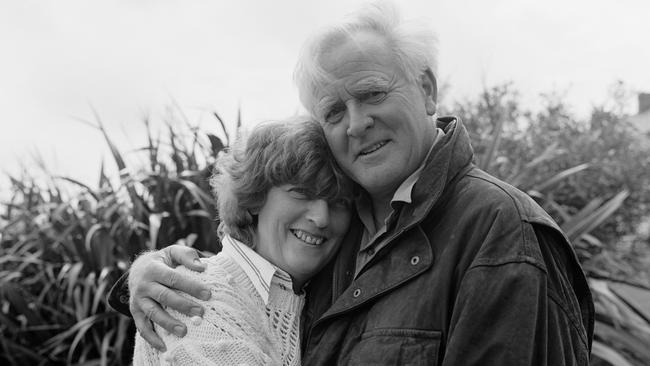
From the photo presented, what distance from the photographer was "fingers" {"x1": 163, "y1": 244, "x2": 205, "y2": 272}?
206 centimetres

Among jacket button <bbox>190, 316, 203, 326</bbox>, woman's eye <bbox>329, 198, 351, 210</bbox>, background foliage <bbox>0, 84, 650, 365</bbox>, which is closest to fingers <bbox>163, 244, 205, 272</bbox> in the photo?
jacket button <bbox>190, 316, 203, 326</bbox>

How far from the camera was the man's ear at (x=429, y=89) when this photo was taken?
2.05m

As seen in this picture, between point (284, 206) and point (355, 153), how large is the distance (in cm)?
28

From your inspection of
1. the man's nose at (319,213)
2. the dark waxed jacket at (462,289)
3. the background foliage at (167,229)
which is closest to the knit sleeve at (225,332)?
the dark waxed jacket at (462,289)

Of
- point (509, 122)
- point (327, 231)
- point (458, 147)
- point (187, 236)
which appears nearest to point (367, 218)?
point (327, 231)

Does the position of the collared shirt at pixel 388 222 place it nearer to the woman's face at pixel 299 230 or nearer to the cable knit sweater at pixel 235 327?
the woman's face at pixel 299 230

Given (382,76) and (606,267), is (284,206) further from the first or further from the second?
(606,267)

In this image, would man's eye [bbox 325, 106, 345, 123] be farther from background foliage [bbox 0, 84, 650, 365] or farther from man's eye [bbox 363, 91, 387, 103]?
background foliage [bbox 0, 84, 650, 365]

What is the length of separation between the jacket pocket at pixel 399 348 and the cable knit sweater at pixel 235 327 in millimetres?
313

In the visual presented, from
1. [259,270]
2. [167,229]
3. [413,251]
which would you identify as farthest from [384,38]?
[167,229]

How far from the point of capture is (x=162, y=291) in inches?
79.4

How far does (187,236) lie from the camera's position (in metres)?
4.11

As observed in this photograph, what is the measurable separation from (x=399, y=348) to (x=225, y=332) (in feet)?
1.64

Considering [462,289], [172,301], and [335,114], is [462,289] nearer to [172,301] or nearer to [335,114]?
[335,114]
